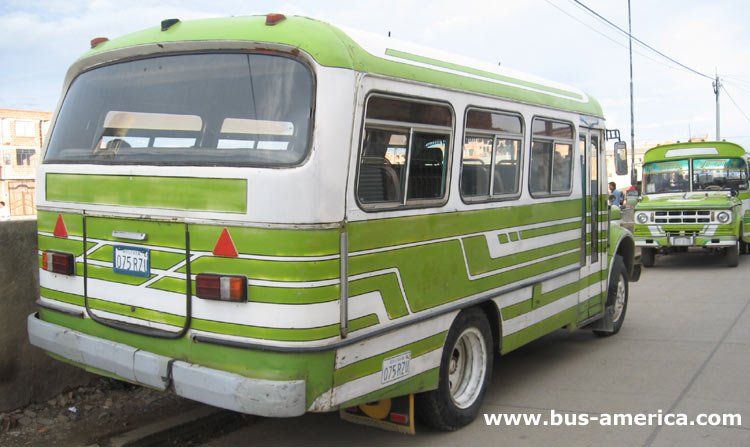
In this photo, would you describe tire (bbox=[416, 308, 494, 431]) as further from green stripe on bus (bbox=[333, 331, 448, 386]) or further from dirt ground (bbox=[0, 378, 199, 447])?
dirt ground (bbox=[0, 378, 199, 447])

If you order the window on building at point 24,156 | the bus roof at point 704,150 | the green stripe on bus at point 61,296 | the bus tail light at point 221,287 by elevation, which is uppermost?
the window on building at point 24,156

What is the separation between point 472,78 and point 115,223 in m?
2.72

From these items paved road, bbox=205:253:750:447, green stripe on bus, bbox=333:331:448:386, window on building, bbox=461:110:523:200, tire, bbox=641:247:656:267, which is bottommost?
paved road, bbox=205:253:750:447

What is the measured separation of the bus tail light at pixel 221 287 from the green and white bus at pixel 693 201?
41.7 ft

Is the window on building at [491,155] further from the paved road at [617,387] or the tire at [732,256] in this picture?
the tire at [732,256]

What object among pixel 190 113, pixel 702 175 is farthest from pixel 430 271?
pixel 702 175

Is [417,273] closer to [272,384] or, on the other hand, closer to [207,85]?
[272,384]

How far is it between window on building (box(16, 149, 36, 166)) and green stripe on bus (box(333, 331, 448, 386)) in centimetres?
3177

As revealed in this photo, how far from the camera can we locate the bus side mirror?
822 centimetres

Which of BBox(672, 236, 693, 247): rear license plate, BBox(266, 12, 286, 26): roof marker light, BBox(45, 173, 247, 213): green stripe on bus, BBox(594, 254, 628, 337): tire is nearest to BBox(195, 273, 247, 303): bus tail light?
BBox(45, 173, 247, 213): green stripe on bus

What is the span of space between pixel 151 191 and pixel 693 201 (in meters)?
13.1

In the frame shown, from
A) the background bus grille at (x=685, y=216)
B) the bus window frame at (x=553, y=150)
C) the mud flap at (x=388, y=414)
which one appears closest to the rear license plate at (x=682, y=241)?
the background bus grille at (x=685, y=216)

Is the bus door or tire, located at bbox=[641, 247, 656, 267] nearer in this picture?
the bus door

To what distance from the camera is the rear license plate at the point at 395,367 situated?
167 inches
